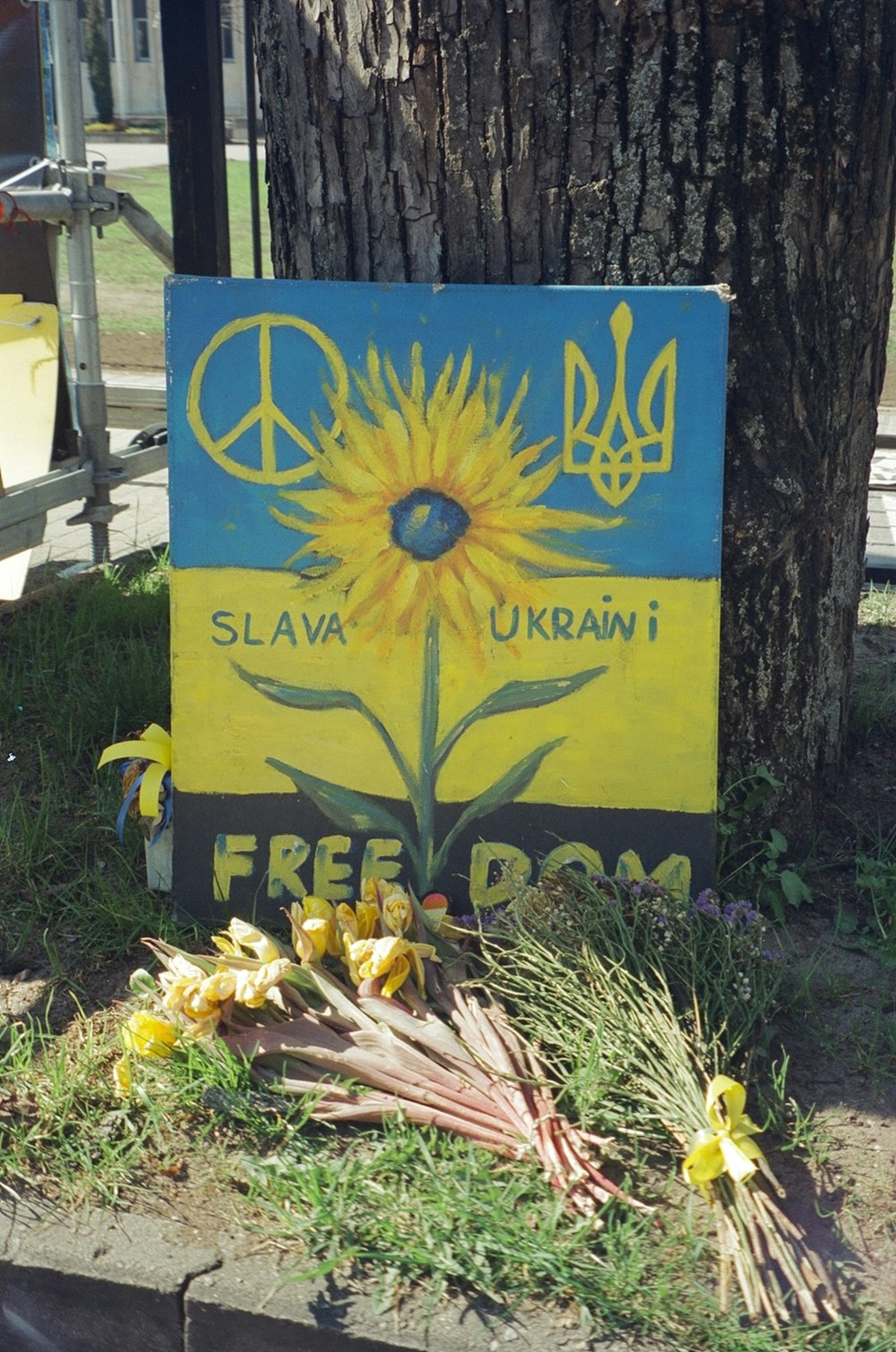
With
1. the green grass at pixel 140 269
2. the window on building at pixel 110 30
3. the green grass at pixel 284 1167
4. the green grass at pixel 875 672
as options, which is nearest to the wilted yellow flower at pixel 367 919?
the green grass at pixel 284 1167

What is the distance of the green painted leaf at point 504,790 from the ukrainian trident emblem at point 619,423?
51cm

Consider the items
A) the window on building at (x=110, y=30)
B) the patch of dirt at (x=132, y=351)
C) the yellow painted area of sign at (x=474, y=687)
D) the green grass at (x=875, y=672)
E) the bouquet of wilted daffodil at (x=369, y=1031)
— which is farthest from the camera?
the window on building at (x=110, y=30)

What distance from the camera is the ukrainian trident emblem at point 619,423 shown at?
8.53 ft

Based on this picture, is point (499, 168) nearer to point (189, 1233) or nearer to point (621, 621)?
point (621, 621)

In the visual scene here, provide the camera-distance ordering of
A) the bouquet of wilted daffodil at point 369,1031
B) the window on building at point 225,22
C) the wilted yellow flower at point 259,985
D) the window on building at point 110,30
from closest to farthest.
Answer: the bouquet of wilted daffodil at point 369,1031 → the wilted yellow flower at point 259,985 → the window on building at point 225,22 → the window on building at point 110,30

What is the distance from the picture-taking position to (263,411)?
2.67m

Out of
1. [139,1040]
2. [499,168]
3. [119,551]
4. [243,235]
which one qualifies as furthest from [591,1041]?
[243,235]

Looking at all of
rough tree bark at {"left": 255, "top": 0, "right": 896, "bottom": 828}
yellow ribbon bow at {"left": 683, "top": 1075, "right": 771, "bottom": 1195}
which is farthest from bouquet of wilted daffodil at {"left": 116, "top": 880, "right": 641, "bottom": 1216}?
rough tree bark at {"left": 255, "top": 0, "right": 896, "bottom": 828}

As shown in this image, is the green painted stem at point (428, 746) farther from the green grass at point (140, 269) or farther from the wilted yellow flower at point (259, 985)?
the green grass at point (140, 269)

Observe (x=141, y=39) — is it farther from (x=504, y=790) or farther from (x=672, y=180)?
(x=504, y=790)

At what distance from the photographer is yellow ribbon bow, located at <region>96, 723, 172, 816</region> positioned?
296cm

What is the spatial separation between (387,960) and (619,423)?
1093mm

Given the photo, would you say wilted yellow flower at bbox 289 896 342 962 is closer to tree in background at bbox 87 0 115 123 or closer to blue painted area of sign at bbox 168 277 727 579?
blue painted area of sign at bbox 168 277 727 579

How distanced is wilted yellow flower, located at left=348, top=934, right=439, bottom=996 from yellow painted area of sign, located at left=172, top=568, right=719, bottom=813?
0.36 metres
